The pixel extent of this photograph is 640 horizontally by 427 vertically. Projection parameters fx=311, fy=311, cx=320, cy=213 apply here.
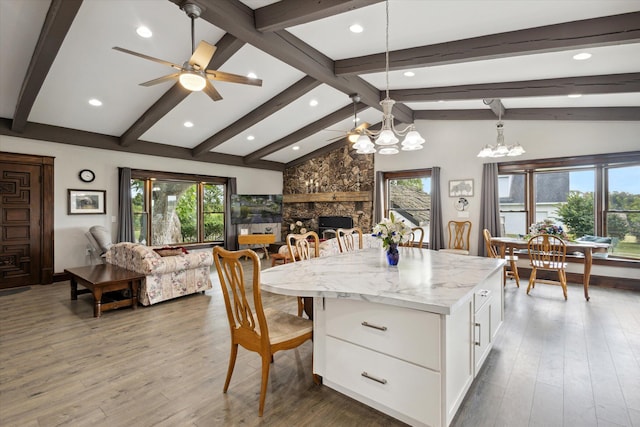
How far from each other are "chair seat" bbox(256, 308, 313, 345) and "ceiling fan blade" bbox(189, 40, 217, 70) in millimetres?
2428

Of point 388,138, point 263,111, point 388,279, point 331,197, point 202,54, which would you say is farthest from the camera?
point 331,197

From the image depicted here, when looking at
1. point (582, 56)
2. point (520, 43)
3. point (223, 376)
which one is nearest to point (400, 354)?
point (223, 376)

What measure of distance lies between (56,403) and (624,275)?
23.8 feet

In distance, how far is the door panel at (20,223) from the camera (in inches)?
202

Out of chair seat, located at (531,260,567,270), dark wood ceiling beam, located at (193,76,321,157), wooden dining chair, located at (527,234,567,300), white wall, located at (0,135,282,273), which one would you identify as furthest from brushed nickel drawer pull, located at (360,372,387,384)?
white wall, located at (0,135,282,273)

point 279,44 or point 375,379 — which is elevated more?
point 279,44

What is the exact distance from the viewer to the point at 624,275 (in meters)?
4.98

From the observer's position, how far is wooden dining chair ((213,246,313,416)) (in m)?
1.88

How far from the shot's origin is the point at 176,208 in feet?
24.5

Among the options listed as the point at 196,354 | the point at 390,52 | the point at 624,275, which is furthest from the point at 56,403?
the point at 624,275

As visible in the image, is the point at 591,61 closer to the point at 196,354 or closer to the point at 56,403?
the point at 196,354

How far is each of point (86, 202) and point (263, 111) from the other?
379 cm

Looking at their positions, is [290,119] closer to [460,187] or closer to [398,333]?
[460,187]

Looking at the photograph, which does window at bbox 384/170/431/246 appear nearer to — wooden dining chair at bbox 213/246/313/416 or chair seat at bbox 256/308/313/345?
chair seat at bbox 256/308/313/345
